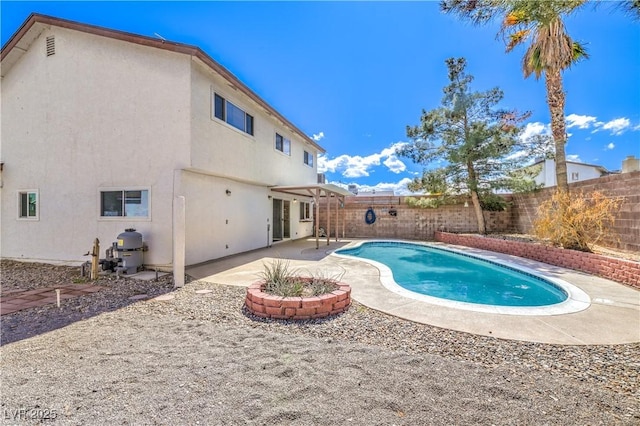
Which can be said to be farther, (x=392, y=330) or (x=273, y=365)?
(x=392, y=330)

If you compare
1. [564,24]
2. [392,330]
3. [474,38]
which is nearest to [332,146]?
[474,38]

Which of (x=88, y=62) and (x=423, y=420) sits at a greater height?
(x=88, y=62)

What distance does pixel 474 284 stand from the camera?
862 cm

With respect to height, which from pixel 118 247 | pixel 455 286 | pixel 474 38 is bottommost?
pixel 455 286

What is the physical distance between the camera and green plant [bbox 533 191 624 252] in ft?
29.7

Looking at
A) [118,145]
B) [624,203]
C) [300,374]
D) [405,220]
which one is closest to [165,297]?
[300,374]

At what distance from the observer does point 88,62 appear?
992cm

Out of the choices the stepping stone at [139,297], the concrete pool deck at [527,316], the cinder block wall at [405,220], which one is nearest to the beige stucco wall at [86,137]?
the stepping stone at [139,297]

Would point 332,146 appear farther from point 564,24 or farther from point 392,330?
point 392,330

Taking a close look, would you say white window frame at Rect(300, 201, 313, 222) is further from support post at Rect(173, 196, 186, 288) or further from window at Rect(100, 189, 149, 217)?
support post at Rect(173, 196, 186, 288)

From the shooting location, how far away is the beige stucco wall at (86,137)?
9.02m

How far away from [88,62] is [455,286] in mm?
13776

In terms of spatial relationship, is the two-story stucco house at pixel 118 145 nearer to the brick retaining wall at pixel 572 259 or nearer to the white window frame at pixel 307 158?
the white window frame at pixel 307 158

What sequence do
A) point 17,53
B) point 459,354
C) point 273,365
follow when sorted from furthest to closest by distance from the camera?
point 17,53, point 459,354, point 273,365
